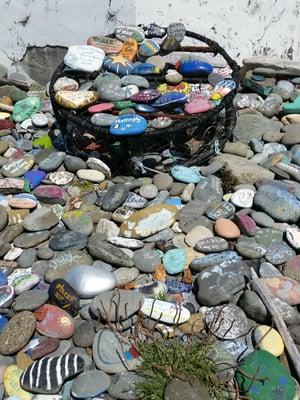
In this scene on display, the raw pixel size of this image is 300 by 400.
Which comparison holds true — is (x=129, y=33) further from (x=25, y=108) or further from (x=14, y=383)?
(x=14, y=383)

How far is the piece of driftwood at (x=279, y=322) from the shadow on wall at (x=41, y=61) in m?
2.30

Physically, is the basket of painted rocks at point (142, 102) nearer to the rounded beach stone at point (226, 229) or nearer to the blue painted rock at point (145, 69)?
the blue painted rock at point (145, 69)

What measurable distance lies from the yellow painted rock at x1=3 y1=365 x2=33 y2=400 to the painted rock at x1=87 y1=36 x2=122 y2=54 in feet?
6.37

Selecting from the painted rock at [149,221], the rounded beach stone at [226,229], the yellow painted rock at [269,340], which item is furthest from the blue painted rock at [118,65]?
the yellow painted rock at [269,340]

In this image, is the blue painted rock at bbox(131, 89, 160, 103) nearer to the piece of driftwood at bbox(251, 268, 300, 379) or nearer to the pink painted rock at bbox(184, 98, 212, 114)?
the pink painted rock at bbox(184, 98, 212, 114)

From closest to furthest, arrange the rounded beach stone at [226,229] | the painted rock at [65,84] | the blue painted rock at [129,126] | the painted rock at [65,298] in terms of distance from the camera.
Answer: the painted rock at [65,298] < the rounded beach stone at [226,229] < the blue painted rock at [129,126] < the painted rock at [65,84]

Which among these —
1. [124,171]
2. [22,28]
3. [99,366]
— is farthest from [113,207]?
[22,28]

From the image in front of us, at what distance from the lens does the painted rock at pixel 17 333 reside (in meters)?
2.04

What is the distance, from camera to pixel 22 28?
376 cm

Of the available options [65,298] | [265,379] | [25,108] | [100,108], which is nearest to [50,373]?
[65,298]

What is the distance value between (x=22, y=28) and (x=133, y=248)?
2029 millimetres

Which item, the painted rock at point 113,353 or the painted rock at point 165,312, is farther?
the painted rock at point 165,312

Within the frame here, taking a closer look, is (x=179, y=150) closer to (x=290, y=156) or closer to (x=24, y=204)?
(x=290, y=156)

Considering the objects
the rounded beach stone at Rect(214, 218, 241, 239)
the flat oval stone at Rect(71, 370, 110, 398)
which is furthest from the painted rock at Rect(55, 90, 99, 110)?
the flat oval stone at Rect(71, 370, 110, 398)
